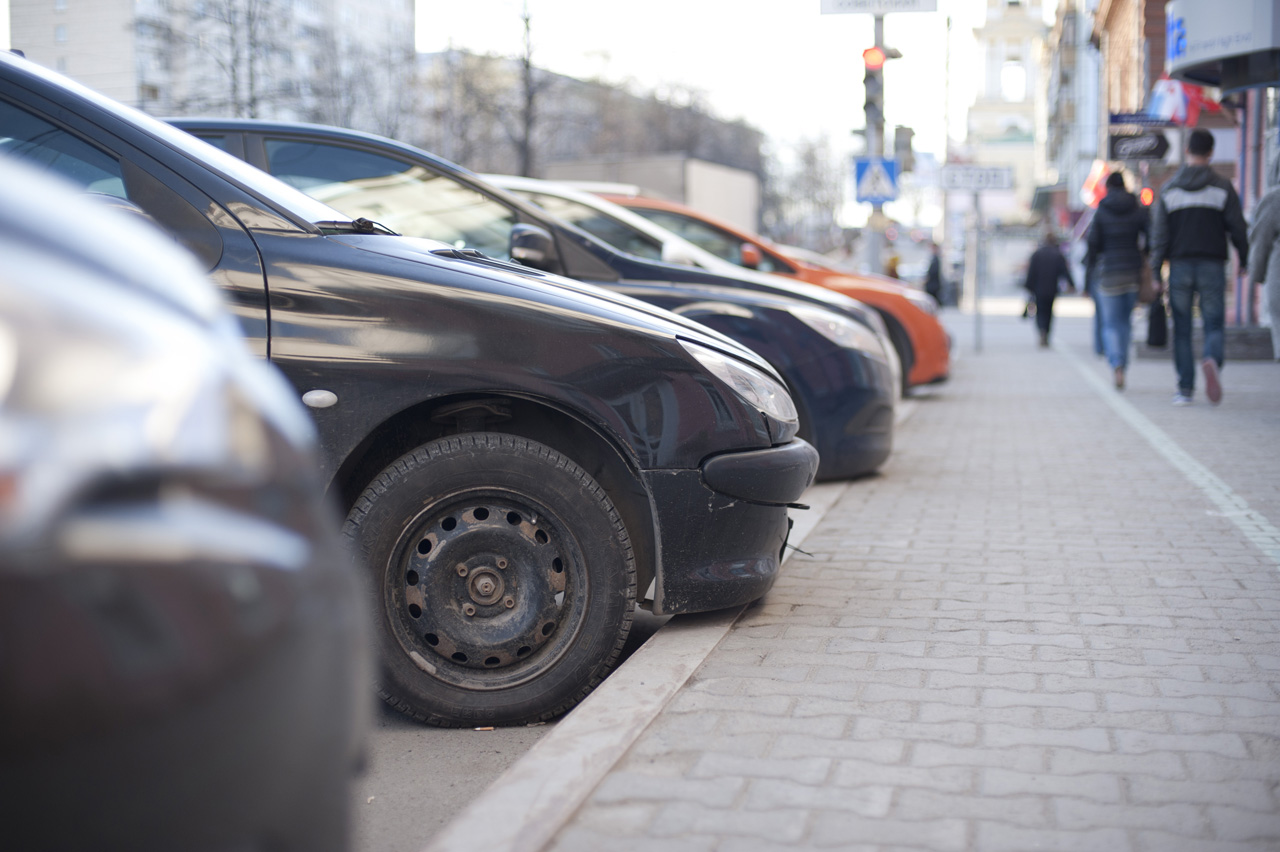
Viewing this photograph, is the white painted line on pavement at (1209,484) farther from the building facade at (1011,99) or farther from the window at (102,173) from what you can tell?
the building facade at (1011,99)

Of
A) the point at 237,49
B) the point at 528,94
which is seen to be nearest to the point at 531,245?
the point at 237,49

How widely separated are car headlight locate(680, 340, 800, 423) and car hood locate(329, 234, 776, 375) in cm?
5

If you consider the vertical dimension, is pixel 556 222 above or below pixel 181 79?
below

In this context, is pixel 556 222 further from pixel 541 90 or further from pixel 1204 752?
pixel 541 90

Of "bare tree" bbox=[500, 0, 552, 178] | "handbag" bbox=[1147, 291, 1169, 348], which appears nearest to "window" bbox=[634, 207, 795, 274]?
"handbag" bbox=[1147, 291, 1169, 348]

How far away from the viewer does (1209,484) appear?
22.2ft

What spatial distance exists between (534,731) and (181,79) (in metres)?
6.54

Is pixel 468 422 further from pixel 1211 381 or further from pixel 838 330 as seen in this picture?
pixel 1211 381

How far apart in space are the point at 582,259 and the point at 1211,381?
6.34m

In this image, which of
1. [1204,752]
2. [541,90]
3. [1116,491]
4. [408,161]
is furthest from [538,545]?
[541,90]

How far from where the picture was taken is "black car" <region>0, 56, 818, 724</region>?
312cm

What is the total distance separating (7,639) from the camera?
1204 mm

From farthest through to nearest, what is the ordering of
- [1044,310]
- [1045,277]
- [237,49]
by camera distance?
[1044,310] < [1045,277] < [237,49]

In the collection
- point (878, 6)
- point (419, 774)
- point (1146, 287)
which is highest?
point (878, 6)
